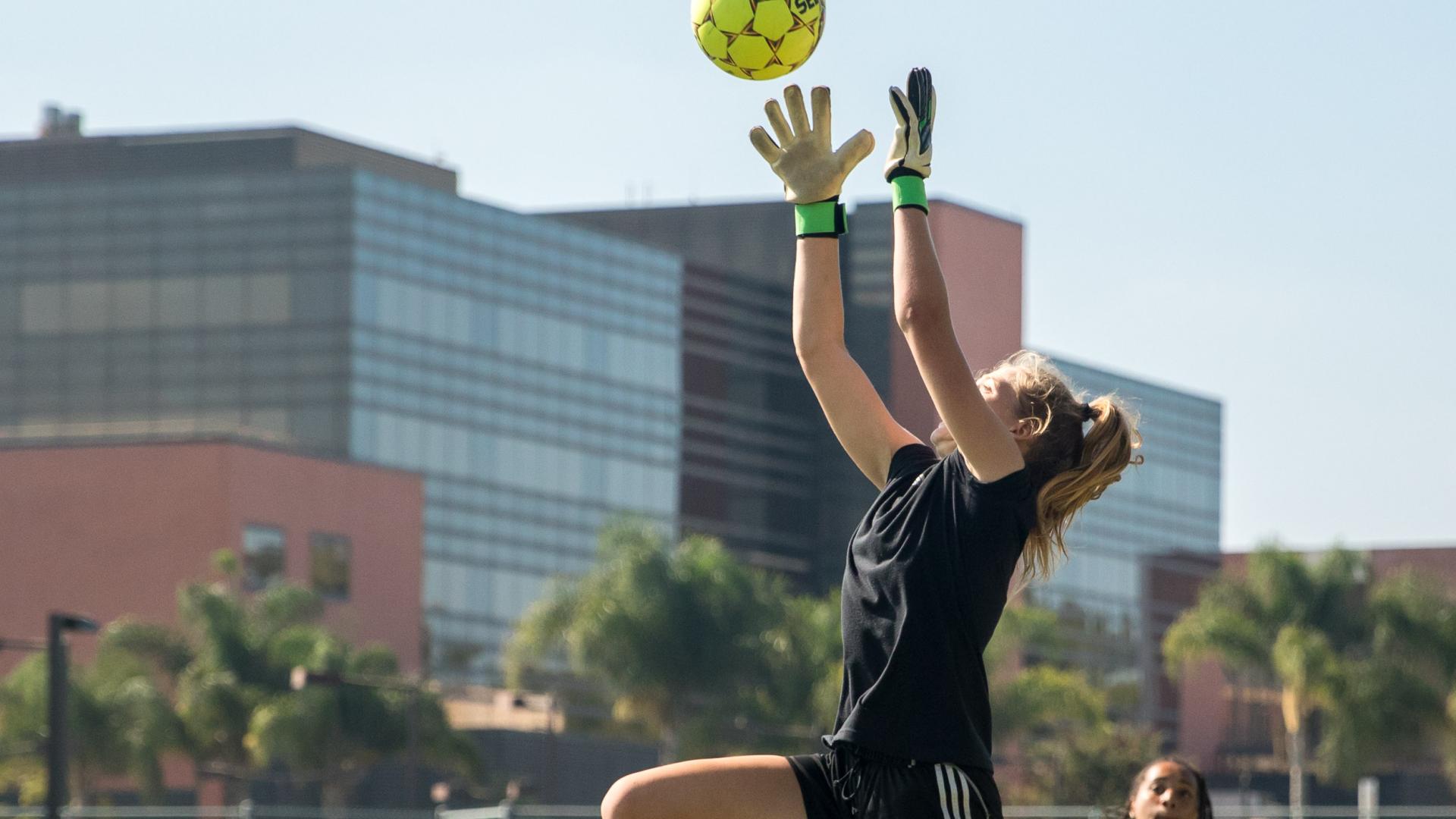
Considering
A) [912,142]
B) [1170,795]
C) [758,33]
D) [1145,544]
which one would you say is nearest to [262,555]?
[1145,544]

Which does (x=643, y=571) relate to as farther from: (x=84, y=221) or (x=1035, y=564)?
(x=1035, y=564)

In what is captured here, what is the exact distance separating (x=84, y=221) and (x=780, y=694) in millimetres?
42256

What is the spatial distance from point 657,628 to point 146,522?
2165cm

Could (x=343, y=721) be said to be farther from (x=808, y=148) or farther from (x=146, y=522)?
(x=808, y=148)

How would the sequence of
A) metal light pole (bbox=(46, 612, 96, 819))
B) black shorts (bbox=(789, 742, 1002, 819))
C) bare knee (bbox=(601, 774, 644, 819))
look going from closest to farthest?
bare knee (bbox=(601, 774, 644, 819)) < black shorts (bbox=(789, 742, 1002, 819)) < metal light pole (bbox=(46, 612, 96, 819))

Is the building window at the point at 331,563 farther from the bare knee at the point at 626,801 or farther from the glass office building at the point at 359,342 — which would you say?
the bare knee at the point at 626,801

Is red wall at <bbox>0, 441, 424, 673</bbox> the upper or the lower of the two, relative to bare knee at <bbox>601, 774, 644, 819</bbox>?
upper

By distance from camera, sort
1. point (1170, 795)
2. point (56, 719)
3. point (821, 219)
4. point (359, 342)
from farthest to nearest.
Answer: point (359, 342), point (56, 719), point (1170, 795), point (821, 219)

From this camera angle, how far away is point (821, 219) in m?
5.59

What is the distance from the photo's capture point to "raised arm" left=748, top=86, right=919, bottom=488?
5520mm

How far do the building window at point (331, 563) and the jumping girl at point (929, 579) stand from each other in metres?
71.0

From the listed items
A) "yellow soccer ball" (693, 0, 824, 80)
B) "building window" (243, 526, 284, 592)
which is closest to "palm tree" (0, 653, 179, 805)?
"building window" (243, 526, 284, 592)

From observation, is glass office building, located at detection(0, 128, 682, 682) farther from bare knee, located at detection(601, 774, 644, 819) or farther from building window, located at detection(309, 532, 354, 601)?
bare knee, located at detection(601, 774, 644, 819)

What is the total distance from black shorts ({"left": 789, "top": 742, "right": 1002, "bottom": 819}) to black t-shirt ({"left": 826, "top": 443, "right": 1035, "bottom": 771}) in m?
0.03
